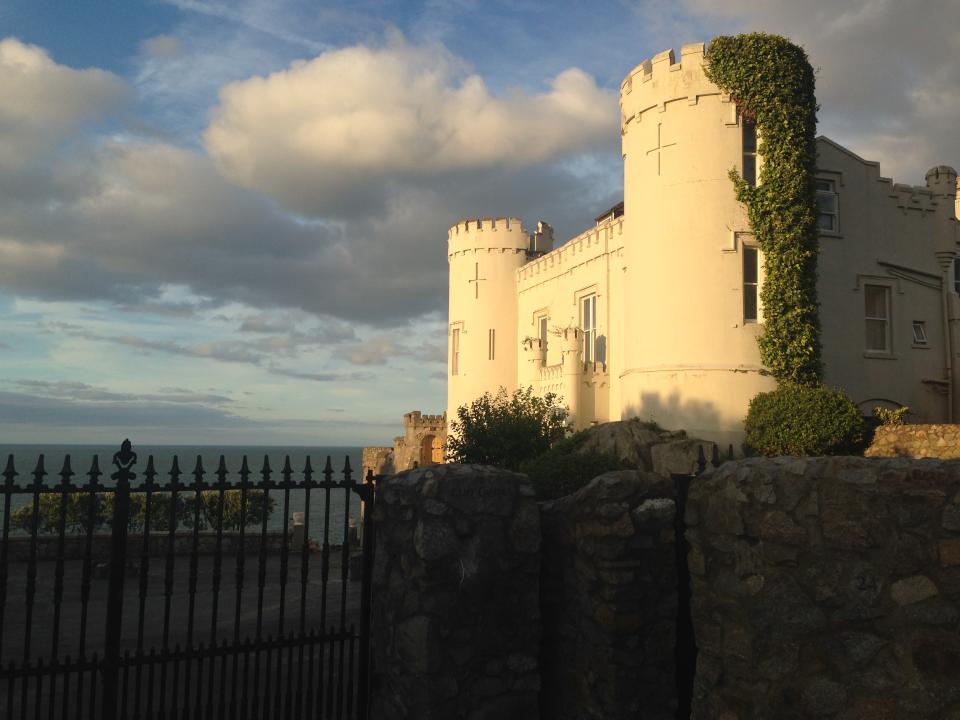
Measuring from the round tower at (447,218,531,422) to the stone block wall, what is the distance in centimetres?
2900

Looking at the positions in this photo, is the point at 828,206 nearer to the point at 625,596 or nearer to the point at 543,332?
the point at 543,332

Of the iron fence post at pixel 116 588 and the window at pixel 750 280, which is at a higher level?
the window at pixel 750 280

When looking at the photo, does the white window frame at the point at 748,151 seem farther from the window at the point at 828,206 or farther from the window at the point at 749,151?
the window at the point at 828,206

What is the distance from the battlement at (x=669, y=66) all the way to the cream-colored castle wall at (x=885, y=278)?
4611 millimetres

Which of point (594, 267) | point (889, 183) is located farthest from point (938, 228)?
point (594, 267)

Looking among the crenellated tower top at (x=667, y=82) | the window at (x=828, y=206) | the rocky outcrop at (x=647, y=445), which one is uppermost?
the crenellated tower top at (x=667, y=82)

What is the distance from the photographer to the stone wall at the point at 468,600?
6.91 m

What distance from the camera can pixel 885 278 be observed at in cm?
2438

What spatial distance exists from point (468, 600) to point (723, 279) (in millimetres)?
16868

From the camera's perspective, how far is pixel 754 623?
543 cm

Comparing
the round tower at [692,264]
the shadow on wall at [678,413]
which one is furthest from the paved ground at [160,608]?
the round tower at [692,264]

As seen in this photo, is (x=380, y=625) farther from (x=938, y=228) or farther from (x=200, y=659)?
(x=938, y=228)

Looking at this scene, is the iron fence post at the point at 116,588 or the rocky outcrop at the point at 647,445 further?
the rocky outcrop at the point at 647,445

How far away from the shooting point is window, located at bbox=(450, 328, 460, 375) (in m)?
37.2
